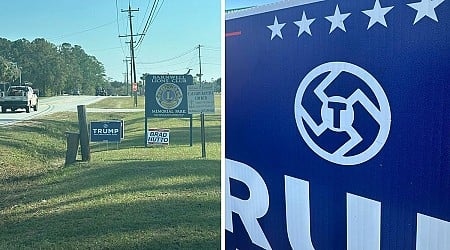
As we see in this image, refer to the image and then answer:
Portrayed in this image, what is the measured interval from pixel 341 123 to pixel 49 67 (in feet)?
5.00

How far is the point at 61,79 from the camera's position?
6.91 ft

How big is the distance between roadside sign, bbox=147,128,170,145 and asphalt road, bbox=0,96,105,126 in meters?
0.26

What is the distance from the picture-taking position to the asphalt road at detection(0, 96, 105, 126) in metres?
2.00

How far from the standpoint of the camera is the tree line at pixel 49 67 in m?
1.93

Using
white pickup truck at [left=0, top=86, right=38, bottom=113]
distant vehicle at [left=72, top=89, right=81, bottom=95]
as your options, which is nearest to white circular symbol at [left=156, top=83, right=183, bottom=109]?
distant vehicle at [left=72, top=89, right=81, bottom=95]

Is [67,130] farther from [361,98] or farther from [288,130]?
[361,98]

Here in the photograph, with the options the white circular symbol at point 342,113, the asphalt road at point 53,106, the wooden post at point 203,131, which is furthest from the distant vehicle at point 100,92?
the white circular symbol at point 342,113

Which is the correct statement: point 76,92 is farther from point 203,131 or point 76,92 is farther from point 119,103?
point 203,131

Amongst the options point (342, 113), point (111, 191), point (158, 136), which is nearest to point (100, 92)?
point (158, 136)

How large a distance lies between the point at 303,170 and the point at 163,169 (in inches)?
41.9

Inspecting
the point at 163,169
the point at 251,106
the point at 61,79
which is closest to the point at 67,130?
the point at 61,79

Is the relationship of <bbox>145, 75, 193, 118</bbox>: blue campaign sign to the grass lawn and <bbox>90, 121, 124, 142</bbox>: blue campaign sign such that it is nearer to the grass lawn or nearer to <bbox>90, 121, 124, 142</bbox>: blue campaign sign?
the grass lawn

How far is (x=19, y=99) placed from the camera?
2.01 meters

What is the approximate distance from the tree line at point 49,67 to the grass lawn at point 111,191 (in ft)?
0.43
